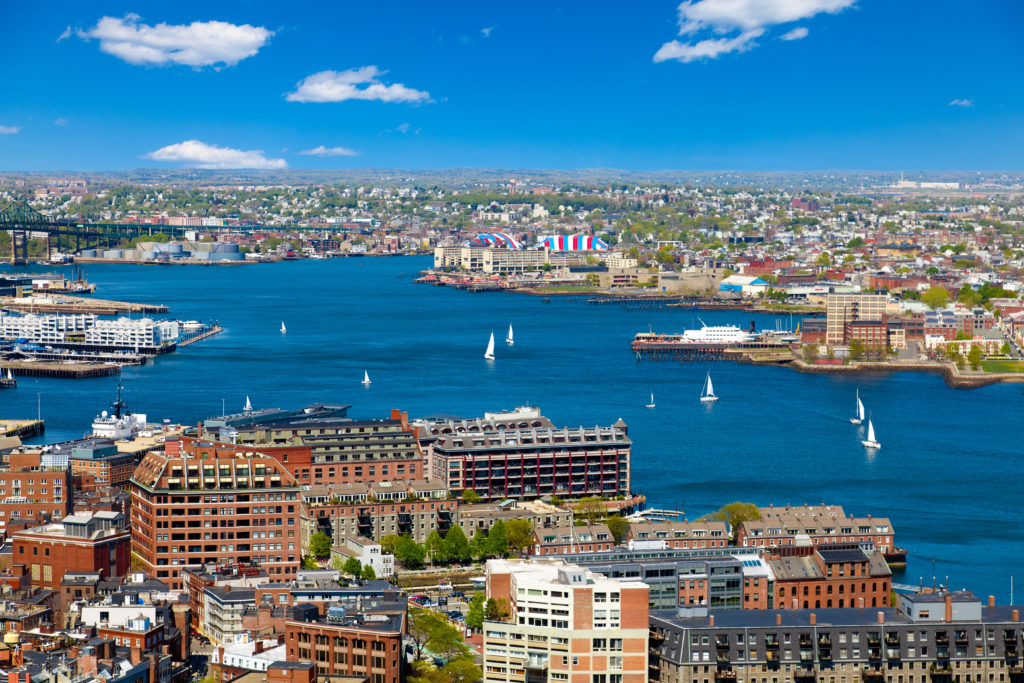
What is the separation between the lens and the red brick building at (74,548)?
42.5ft

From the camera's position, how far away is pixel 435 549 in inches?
589

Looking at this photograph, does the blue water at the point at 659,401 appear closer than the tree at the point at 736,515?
No

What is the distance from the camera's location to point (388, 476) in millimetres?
17094

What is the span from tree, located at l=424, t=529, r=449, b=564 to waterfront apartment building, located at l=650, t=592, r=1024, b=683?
4.29m

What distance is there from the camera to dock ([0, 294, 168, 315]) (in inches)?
1614

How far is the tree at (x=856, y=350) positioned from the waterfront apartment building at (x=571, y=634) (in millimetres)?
23330

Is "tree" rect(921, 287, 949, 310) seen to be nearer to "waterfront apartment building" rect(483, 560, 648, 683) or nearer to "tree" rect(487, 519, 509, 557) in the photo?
"tree" rect(487, 519, 509, 557)

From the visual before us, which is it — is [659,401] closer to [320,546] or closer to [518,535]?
[518,535]

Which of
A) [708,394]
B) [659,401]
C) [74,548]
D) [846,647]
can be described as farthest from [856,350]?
[846,647]

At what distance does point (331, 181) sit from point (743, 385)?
5267 inches

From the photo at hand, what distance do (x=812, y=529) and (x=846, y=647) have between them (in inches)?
157

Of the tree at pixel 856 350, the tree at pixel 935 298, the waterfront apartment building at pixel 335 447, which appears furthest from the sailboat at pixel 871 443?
the tree at pixel 935 298

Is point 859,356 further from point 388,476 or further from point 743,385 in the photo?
point 388,476

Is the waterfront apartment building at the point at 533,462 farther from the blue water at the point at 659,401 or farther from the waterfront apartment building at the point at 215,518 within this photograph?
the waterfront apartment building at the point at 215,518
